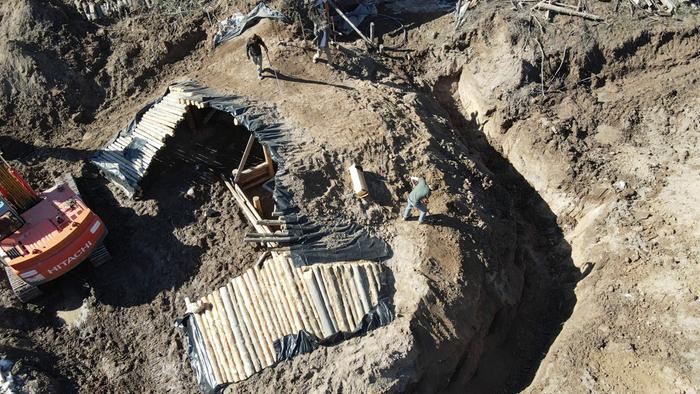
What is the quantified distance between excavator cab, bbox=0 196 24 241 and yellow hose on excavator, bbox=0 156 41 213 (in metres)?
0.46

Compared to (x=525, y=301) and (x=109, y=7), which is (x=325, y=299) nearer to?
(x=525, y=301)

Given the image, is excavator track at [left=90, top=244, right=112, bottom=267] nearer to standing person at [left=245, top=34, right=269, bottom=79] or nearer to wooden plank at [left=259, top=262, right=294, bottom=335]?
wooden plank at [left=259, top=262, right=294, bottom=335]

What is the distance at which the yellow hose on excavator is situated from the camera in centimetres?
1084

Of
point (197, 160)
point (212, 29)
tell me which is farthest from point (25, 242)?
point (212, 29)

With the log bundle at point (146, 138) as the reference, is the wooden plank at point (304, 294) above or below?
below

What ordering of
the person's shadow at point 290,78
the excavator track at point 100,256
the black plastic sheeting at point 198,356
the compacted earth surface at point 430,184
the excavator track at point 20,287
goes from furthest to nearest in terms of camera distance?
the person's shadow at point 290,78 → the excavator track at point 100,256 → the excavator track at point 20,287 → the compacted earth surface at point 430,184 → the black plastic sheeting at point 198,356

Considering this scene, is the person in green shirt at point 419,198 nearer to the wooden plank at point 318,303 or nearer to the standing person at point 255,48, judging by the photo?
the wooden plank at point 318,303

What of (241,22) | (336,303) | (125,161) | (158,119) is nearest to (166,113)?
(158,119)

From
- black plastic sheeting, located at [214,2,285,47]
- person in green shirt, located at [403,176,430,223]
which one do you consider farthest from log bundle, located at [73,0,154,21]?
person in green shirt, located at [403,176,430,223]

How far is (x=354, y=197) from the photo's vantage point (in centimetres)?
1140

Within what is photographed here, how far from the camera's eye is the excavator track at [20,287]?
36.6 feet

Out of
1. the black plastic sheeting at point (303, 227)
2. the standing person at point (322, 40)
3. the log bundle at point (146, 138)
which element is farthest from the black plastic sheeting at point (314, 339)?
the standing person at point (322, 40)

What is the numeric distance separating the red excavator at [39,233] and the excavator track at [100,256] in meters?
0.15

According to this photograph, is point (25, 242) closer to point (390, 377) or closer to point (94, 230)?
point (94, 230)
